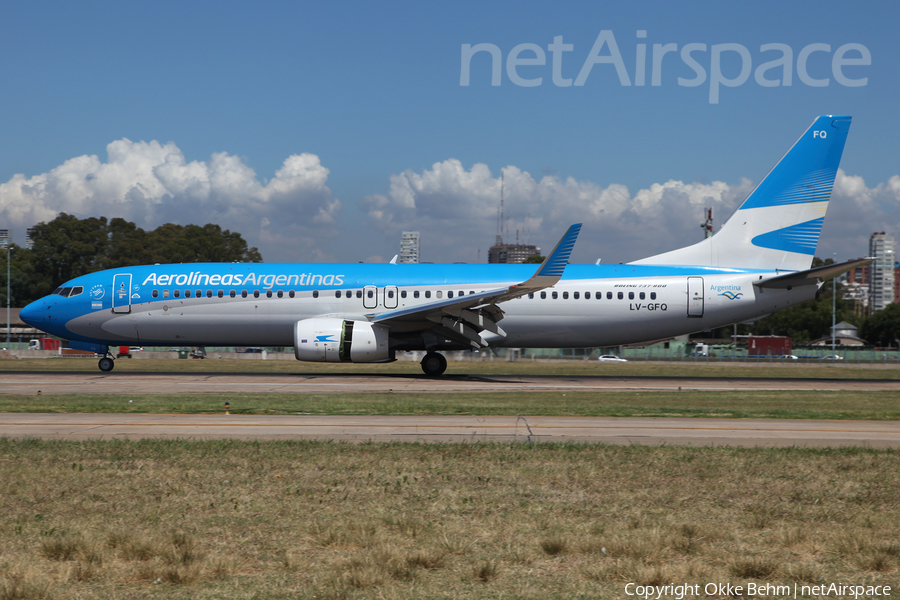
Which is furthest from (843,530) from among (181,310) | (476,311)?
(181,310)

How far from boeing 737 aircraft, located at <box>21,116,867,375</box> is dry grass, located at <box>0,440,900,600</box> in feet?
61.0

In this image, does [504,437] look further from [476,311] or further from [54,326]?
[54,326]

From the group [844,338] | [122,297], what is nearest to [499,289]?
[122,297]

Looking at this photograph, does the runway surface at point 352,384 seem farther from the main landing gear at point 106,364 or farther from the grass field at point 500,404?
the grass field at point 500,404

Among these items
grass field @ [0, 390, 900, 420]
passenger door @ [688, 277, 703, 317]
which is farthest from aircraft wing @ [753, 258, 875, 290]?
grass field @ [0, 390, 900, 420]

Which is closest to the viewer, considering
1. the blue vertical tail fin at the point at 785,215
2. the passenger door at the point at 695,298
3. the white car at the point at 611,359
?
the passenger door at the point at 695,298

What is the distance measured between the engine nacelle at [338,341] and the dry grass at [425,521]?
16.2m

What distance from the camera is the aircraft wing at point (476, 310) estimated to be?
2644cm

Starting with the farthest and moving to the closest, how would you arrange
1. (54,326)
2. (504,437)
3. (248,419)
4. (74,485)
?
(54,326), (248,419), (504,437), (74,485)

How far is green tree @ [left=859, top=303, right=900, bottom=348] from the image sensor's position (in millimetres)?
120375

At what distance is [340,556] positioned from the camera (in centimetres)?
673

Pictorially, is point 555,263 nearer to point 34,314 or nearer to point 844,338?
point 34,314

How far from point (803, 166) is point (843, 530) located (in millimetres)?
27218

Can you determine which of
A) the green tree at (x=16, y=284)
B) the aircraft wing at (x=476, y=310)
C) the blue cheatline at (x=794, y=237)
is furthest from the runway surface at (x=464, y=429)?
the green tree at (x=16, y=284)
